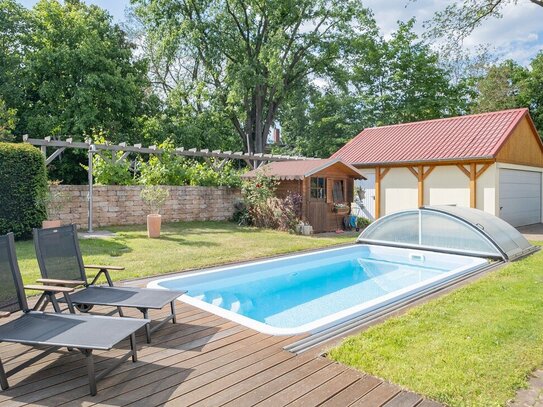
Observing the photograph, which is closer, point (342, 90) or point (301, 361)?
point (301, 361)

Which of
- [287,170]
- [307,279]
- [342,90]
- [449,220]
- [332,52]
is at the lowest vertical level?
[307,279]

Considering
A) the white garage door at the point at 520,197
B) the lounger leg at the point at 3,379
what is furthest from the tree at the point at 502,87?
the lounger leg at the point at 3,379

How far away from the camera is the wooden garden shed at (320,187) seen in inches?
531

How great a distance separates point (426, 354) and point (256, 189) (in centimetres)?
1098

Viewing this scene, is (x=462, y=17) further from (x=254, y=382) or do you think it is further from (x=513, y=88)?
(x=513, y=88)

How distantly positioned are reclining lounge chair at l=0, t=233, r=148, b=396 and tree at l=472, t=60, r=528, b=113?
28443mm

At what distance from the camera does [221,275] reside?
7086 millimetres

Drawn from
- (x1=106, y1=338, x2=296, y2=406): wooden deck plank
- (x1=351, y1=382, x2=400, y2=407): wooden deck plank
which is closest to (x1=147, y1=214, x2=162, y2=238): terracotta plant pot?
(x1=106, y1=338, x2=296, y2=406): wooden deck plank

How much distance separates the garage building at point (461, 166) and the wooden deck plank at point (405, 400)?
1296 centimetres

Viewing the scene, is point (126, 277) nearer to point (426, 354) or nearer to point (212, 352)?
point (212, 352)

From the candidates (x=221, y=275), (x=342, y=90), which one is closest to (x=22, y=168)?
(x=221, y=275)

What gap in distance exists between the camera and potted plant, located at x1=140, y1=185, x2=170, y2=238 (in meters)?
11.4

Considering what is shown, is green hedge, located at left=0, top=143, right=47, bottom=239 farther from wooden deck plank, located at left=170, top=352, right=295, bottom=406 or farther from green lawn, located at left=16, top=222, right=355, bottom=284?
wooden deck plank, located at left=170, top=352, right=295, bottom=406

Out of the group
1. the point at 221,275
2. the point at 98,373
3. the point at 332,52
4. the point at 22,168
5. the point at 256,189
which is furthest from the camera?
the point at 332,52
